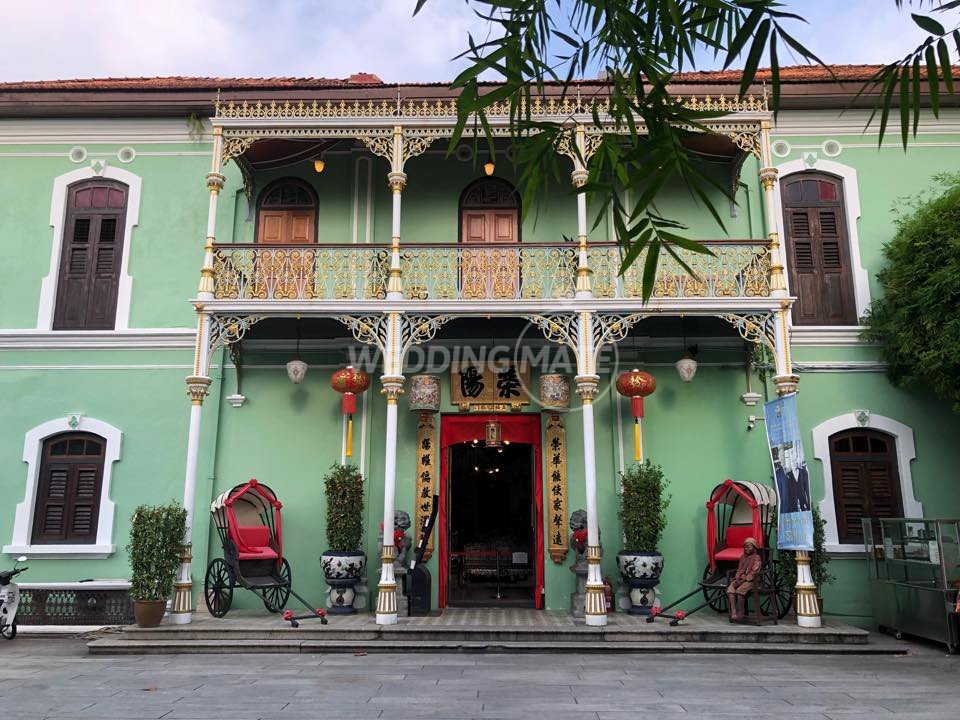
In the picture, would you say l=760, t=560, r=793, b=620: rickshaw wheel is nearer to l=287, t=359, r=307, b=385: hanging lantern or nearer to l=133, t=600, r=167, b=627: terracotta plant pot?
l=287, t=359, r=307, b=385: hanging lantern

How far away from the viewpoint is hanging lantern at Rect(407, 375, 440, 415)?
34.6ft

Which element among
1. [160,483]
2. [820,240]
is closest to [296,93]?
[160,483]

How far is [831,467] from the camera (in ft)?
34.6

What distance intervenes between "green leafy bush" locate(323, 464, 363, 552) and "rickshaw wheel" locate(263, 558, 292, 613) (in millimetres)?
717

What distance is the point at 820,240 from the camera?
1126cm

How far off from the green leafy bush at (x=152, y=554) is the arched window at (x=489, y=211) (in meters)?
5.59

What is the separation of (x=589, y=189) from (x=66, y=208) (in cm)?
1171

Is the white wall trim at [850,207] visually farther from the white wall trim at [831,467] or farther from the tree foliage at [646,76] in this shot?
the tree foliage at [646,76]

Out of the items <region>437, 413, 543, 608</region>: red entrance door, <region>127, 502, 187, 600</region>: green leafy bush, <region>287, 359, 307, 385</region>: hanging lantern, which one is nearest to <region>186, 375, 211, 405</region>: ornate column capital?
<region>287, 359, 307, 385</region>: hanging lantern

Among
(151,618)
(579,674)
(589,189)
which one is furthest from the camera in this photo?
(151,618)

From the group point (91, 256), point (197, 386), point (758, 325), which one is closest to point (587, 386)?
point (758, 325)

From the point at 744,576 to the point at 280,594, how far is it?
591 centimetres

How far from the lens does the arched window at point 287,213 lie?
37.7ft

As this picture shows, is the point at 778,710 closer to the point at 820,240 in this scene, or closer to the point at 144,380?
the point at 820,240
